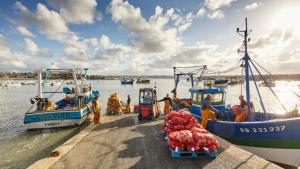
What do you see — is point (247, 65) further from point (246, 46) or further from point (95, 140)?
point (95, 140)

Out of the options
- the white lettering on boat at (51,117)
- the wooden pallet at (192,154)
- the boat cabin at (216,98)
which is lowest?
the wooden pallet at (192,154)

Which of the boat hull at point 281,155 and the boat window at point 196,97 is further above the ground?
the boat window at point 196,97

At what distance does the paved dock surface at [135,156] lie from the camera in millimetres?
7293

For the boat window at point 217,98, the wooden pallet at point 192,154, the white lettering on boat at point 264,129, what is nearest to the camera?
the wooden pallet at point 192,154

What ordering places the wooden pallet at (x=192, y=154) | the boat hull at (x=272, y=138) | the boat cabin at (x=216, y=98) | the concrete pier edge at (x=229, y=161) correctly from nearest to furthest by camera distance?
the concrete pier edge at (x=229, y=161) → the wooden pallet at (x=192, y=154) → the boat hull at (x=272, y=138) → the boat cabin at (x=216, y=98)

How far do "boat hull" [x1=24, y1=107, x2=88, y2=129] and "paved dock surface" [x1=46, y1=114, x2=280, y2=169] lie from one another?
5707 millimetres

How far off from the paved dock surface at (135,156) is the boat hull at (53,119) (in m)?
5.71

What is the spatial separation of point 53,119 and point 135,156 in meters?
10.3

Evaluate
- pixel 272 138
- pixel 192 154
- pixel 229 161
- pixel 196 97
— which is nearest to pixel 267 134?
pixel 272 138

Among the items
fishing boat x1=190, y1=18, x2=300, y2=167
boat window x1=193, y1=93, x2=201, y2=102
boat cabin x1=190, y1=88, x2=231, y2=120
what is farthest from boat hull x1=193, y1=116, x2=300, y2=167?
boat window x1=193, y1=93, x2=201, y2=102

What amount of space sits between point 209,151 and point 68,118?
11.8m

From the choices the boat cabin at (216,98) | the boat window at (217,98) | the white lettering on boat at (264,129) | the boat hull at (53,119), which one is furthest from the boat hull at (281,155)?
the boat hull at (53,119)

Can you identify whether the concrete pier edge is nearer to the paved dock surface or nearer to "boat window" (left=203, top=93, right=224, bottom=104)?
the paved dock surface

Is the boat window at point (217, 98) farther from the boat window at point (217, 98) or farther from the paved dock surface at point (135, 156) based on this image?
the paved dock surface at point (135, 156)
